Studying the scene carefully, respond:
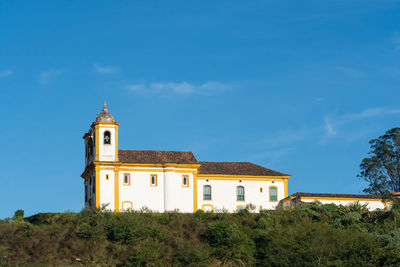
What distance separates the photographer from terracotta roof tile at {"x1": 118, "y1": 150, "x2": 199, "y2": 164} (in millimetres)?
70438

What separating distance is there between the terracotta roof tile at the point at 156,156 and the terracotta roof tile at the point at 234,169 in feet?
5.81

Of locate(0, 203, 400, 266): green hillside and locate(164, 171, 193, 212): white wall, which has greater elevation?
locate(164, 171, 193, 212): white wall

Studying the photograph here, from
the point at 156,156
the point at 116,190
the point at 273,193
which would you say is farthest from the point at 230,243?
the point at 156,156

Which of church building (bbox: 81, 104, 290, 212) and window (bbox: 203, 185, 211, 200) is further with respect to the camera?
window (bbox: 203, 185, 211, 200)

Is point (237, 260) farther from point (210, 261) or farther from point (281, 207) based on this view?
point (281, 207)

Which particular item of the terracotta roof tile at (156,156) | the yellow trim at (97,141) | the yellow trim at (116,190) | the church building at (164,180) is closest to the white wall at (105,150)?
the church building at (164,180)

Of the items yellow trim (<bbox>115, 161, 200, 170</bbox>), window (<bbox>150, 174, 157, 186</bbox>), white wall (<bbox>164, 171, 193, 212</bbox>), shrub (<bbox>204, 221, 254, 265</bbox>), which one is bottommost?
shrub (<bbox>204, 221, 254, 265</bbox>)

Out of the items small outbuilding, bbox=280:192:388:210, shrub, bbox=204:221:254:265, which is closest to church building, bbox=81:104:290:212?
small outbuilding, bbox=280:192:388:210

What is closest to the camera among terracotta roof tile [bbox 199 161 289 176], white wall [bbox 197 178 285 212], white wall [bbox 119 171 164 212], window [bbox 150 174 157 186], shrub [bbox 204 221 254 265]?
shrub [bbox 204 221 254 265]

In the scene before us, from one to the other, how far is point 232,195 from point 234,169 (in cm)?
283

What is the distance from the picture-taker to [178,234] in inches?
2424

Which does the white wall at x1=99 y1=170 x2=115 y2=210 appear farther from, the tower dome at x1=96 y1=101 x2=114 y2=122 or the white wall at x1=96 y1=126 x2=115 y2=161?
the tower dome at x1=96 y1=101 x2=114 y2=122

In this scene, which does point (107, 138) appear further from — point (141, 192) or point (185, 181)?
point (185, 181)

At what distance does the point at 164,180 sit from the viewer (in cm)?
6981
